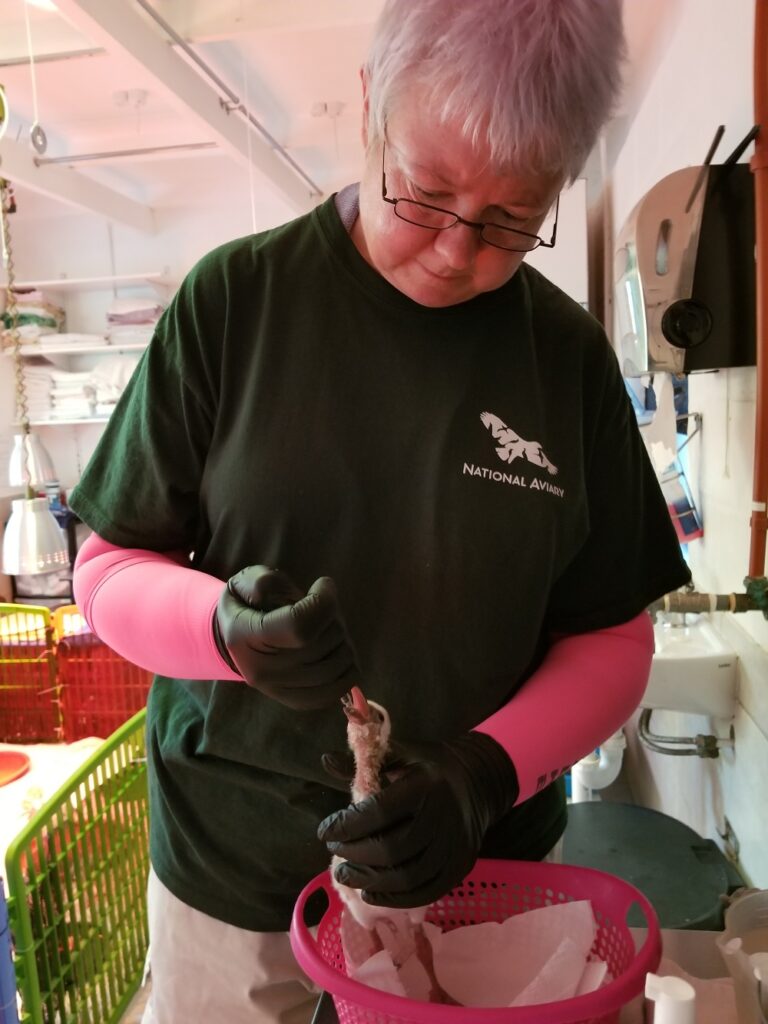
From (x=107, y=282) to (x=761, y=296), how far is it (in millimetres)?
3867

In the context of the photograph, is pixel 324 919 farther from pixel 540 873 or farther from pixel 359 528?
pixel 359 528

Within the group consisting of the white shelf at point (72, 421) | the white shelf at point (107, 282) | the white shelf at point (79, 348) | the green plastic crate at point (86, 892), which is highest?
the white shelf at point (107, 282)

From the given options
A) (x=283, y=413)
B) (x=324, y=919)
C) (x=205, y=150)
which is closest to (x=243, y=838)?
(x=324, y=919)

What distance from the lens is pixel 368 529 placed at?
2.41 ft

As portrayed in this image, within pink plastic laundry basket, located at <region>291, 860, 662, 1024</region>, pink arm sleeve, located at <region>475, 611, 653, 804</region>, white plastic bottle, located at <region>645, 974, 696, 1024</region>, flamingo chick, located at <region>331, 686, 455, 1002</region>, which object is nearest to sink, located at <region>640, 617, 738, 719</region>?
pink arm sleeve, located at <region>475, 611, 653, 804</region>

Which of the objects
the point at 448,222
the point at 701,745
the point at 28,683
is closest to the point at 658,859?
the point at 701,745

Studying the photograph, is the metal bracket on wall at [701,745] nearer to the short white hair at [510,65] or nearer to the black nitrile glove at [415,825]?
the black nitrile glove at [415,825]

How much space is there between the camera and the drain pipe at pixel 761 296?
1018mm

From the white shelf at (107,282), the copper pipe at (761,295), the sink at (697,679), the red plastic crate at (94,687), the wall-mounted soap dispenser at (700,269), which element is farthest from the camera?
the white shelf at (107,282)

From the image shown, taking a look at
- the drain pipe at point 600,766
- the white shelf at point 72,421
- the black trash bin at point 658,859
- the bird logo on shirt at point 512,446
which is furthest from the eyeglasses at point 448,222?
the white shelf at point 72,421

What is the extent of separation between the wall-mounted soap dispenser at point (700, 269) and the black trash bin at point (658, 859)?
826 millimetres

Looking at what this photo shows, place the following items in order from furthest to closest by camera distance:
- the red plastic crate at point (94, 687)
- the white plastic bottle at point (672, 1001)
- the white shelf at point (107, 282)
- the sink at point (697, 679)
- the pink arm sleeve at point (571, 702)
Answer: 1. the white shelf at point (107, 282)
2. the red plastic crate at point (94, 687)
3. the sink at point (697, 679)
4. the pink arm sleeve at point (571, 702)
5. the white plastic bottle at point (672, 1001)

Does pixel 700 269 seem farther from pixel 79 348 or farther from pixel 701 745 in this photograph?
pixel 79 348

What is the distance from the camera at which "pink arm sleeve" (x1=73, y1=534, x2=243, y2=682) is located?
0.68 m
